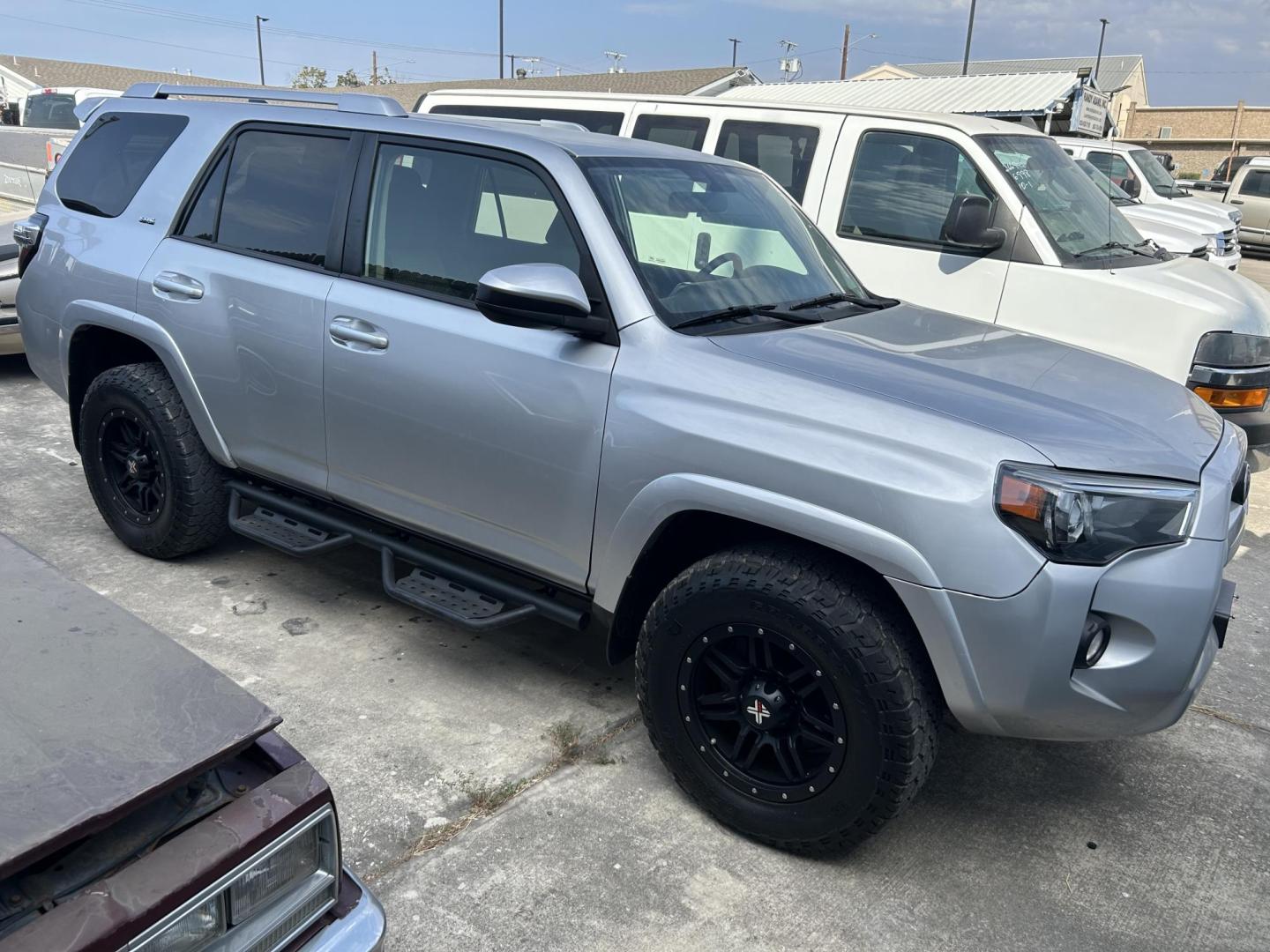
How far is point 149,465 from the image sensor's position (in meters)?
4.34

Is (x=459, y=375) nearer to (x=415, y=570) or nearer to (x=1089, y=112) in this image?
(x=415, y=570)

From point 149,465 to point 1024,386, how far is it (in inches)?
135

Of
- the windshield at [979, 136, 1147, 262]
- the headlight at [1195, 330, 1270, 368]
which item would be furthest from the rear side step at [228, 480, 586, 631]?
the windshield at [979, 136, 1147, 262]

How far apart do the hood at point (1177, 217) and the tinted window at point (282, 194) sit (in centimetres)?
938

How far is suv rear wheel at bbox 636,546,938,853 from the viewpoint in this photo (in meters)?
2.54

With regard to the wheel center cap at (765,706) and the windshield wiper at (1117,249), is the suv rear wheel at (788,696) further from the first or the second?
the windshield wiper at (1117,249)

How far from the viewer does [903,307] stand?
3.79 meters

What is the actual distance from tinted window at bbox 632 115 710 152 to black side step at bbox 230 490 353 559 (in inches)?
149

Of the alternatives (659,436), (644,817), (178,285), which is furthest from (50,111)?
(644,817)

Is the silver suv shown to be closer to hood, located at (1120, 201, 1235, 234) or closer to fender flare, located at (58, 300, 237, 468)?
fender flare, located at (58, 300, 237, 468)

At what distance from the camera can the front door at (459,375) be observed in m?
3.05

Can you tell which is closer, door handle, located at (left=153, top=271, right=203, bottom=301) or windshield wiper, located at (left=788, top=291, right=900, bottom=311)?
windshield wiper, located at (left=788, top=291, right=900, bottom=311)

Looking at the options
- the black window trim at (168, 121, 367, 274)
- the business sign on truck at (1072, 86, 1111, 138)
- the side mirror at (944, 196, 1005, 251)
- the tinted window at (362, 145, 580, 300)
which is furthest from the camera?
the business sign on truck at (1072, 86, 1111, 138)

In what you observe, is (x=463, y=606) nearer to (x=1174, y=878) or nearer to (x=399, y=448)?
(x=399, y=448)
